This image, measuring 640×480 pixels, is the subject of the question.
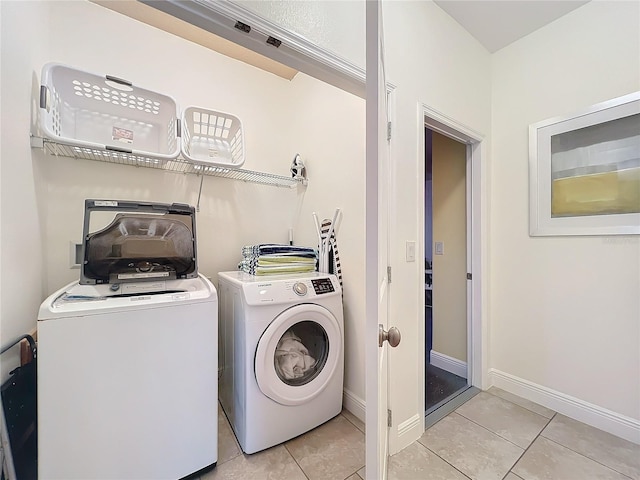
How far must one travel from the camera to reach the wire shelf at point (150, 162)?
1.37 m

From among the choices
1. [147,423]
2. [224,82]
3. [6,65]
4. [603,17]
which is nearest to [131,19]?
[224,82]

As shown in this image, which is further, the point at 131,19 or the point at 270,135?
the point at 270,135

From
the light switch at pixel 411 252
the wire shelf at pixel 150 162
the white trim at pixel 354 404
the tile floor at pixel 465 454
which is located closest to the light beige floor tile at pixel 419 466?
the tile floor at pixel 465 454

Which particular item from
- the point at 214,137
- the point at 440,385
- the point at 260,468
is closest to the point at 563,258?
the point at 440,385

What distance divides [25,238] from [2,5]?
0.91 m

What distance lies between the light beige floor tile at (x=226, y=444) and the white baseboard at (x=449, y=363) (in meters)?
1.86

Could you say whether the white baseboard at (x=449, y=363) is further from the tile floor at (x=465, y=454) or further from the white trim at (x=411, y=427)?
the white trim at (x=411, y=427)

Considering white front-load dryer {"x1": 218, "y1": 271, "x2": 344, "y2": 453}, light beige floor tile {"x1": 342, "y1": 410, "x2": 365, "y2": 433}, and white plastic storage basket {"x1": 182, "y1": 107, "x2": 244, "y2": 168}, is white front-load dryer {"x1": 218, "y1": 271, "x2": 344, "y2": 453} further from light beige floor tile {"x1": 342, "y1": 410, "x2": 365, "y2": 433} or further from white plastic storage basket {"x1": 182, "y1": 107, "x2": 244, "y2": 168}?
white plastic storage basket {"x1": 182, "y1": 107, "x2": 244, "y2": 168}

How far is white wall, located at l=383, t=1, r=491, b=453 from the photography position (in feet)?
4.58

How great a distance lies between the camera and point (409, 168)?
1.47 metres

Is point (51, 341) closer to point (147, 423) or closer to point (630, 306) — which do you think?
point (147, 423)

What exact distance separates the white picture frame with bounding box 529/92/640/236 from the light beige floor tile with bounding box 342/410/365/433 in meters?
1.80

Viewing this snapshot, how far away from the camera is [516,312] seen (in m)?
1.92

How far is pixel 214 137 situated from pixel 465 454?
2.64 meters
